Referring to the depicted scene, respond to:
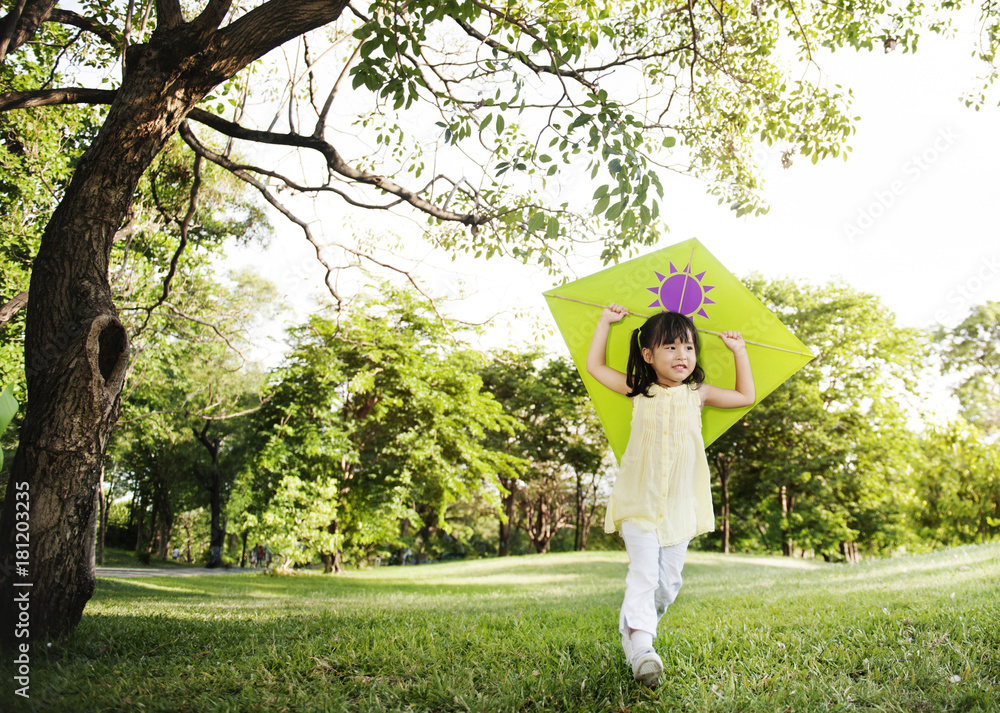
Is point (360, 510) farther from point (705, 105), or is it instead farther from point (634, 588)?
point (634, 588)

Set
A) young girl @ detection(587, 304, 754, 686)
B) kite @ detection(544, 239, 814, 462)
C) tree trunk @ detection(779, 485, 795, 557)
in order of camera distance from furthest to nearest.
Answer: tree trunk @ detection(779, 485, 795, 557) < kite @ detection(544, 239, 814, 462) < young girl @ detection(587, 304, 754, 686)

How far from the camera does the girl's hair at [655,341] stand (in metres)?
3.62

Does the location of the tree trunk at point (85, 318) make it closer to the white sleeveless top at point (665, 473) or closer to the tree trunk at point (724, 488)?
the white sleeveless top at point (665, 473)

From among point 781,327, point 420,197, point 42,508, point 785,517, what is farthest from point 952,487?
point 42,508

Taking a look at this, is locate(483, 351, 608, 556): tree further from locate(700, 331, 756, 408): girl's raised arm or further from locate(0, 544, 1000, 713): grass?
locate(700, 331, 756, 408): girl's raised arm

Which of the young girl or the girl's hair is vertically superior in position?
the girl's hair

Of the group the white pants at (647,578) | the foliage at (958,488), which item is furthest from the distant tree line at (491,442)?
the white pants at (647,578)

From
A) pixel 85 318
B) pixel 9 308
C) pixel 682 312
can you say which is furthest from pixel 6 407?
pixel 9 308

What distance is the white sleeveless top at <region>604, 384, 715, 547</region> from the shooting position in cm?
331

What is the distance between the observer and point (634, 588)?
312 cm

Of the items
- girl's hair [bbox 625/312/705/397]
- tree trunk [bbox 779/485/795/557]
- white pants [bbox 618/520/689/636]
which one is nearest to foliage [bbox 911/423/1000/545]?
tree trunk [bbox 779/485/795/557]

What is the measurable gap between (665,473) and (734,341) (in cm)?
109

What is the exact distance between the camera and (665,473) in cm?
338

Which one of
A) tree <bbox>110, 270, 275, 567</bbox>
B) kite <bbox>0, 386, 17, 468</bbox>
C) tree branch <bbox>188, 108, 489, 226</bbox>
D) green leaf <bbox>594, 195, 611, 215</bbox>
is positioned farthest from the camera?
tree <bbox>110, 270, 275, 567</bbox>
